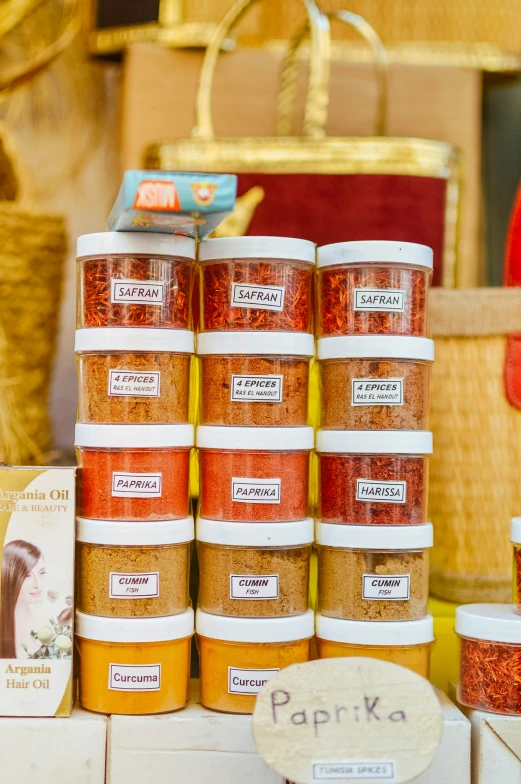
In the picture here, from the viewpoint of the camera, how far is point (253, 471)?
Result: 98cm

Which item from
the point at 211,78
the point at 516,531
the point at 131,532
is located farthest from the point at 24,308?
the point at 516,531

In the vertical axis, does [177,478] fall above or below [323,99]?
below

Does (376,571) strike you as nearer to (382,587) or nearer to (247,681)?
(382,587)

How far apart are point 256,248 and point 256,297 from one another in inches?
2.2

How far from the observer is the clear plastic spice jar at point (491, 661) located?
94 centimetres

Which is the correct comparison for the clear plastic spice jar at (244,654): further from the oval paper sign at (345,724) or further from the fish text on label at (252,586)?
the oval paper sign at (345,724)

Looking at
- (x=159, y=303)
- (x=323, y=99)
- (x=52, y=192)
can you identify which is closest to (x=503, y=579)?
(x=159, y=303)

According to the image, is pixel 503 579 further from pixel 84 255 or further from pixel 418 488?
pixel 84 255

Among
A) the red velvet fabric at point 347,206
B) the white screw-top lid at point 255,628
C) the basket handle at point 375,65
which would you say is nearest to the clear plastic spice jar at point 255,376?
the white screw-top lid at point 255,628

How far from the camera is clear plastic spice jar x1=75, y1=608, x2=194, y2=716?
959 millimetres

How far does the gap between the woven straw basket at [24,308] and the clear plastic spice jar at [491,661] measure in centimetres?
80

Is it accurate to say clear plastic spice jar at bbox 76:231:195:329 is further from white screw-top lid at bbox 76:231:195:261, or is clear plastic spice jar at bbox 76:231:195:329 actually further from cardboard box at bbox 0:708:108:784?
cardboard box at bbox 0:708:108:784

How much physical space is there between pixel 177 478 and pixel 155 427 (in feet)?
0.24

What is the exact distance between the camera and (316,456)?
1.04 meters
